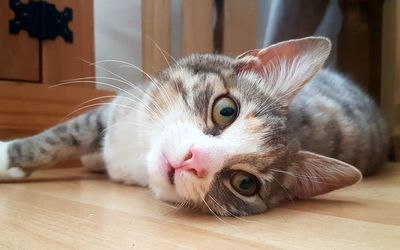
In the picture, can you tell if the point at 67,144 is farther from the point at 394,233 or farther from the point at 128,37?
the point at 128,37

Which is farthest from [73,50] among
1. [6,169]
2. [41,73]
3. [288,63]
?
[288,63]

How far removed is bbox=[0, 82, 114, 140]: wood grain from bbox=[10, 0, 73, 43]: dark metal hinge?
8.2 inches

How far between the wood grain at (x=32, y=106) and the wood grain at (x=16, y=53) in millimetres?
47

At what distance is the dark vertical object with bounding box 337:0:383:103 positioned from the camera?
2783 millimetres

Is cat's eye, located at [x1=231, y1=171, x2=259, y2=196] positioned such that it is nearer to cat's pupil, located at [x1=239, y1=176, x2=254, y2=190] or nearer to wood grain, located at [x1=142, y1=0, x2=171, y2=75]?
cat's pupil, located at [x1=239, y1=176, x2=254, y2=190]

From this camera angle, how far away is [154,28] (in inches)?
80.7

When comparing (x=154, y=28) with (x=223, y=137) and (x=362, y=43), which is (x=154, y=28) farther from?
(x=362, y=43)

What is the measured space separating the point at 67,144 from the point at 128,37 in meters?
1.19

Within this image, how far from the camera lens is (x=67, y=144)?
1.42 meters

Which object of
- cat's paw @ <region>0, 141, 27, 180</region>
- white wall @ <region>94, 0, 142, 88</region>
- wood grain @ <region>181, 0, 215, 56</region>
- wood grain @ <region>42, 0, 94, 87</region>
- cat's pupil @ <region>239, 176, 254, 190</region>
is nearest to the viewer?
cat's pupil @ <region>239, 176, 254, 190</region>

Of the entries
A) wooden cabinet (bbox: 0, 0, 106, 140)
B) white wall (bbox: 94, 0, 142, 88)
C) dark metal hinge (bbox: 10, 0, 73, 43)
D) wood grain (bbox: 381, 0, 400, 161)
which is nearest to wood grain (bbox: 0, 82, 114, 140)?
wooden cabinet (bbox: 0, 0, 106, 140)

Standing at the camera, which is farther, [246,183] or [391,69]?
[391,69]

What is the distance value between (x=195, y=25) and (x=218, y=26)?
218mm

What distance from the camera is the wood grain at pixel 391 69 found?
2.35 m
